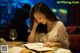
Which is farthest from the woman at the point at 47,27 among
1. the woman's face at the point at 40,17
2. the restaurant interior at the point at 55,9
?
the restaurant interior at the point at 55,9

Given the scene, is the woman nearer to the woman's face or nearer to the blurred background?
the woman's face

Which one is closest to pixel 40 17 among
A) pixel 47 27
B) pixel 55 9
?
pixel 47 27

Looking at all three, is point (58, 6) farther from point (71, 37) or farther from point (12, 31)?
point (12, 31)

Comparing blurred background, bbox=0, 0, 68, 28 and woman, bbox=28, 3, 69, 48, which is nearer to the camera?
woman, bbox=28, 3, 69, 48

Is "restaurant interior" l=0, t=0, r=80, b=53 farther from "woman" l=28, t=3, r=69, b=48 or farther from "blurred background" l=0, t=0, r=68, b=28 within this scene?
"woman" l=28, t=3, r=69, b=48

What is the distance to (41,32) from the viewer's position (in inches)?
113

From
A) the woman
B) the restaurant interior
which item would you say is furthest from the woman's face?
the restaurant interior

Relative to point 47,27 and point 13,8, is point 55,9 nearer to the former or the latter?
point 13,8

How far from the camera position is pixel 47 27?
2852 mm

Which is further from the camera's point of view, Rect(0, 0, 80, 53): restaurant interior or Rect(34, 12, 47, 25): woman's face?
Rect(0, 0, 80, 53): restaurant interior

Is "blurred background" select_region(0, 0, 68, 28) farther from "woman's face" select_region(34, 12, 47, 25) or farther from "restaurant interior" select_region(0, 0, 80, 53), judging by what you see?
"woman's face" select_region(34, 12, 47, 25)

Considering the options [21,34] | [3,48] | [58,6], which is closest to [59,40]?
[3,48]

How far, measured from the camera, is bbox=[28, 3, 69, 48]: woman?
2725 millimetres

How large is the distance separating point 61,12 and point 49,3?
1.42 feet
